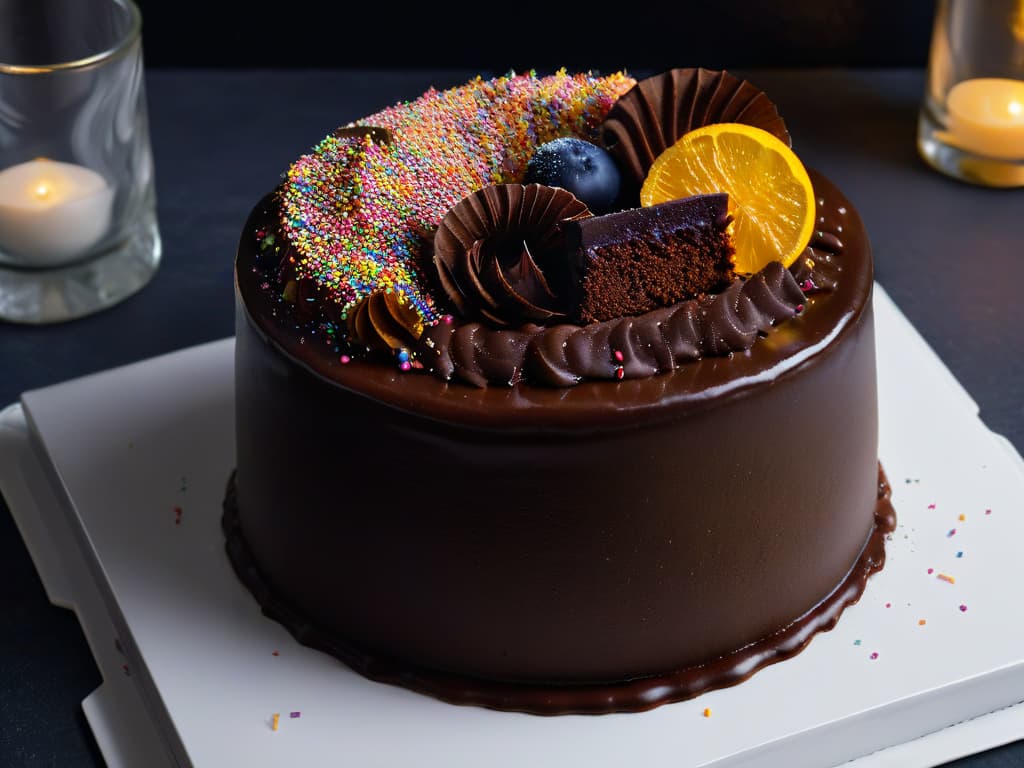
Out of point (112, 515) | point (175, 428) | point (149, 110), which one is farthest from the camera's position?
point (149, 110)

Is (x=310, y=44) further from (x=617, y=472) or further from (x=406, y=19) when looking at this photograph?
(x=617, y=472)

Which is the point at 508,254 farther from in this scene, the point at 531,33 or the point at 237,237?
the point at 531,33

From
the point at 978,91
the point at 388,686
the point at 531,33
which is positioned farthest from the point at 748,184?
the point at 531,33

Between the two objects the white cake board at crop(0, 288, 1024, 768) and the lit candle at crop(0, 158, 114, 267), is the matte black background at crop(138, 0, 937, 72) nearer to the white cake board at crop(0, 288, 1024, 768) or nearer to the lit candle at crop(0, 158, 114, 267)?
the lit candle at crop(0, 158, 114, 267)

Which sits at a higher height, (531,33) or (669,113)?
(669,113)

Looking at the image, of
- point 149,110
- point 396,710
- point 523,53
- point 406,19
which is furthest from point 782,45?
point 396,710

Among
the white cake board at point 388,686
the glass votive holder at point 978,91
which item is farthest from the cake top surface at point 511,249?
the glass votive holder at point 978,91
